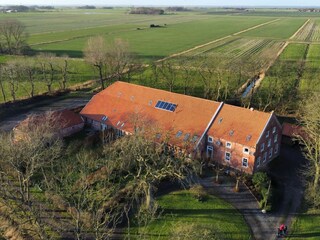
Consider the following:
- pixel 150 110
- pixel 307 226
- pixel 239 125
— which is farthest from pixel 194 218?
pixel 150 110

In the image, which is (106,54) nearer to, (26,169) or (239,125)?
(239,125)

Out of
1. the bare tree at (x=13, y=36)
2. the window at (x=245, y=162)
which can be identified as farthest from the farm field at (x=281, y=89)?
the bare tree at (x=13, y=36)

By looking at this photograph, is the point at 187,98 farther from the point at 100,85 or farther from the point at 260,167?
the point at 100,85

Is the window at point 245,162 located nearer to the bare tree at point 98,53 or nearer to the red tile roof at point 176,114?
the red tile roof at point 176,114

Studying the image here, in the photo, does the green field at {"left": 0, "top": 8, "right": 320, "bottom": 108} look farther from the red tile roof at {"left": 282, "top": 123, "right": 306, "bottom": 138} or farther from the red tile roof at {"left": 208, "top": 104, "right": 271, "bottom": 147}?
the red tile roof at {"left": 208, "top": 104, "right": 271, "bottom": 147}

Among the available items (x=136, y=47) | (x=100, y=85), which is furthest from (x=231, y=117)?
(x=136, y=47)

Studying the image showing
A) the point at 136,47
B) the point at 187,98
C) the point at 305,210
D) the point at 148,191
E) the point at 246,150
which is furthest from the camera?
the point at 136,47
